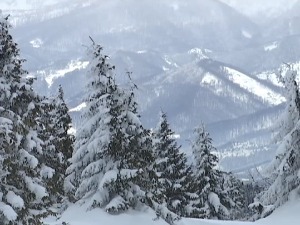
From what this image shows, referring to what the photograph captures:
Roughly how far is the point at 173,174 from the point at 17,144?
26.0 metres

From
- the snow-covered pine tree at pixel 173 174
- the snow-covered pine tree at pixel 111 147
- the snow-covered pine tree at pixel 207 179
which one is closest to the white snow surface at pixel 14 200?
the snow-covered pine tree at pixel 111 147

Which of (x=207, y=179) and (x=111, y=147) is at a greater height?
(x=111, y=147)

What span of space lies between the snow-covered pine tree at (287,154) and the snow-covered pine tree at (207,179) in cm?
1164

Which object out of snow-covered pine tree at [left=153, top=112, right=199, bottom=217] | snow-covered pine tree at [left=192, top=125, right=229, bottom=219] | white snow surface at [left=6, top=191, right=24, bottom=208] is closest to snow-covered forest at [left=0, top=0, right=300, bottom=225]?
white snow surface at [left=6, top=191, right=24, bottom=208]

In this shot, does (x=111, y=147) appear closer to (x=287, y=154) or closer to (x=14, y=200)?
(x=14, y=200)

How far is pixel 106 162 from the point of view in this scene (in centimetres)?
2386

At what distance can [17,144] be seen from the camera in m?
17.8

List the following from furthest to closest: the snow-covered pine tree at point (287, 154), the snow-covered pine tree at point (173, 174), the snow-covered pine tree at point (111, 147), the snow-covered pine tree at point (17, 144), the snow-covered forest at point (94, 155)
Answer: the snow-covered pine tree at point (173, 174) < the snow-covered pine tree at point (287, 154) < the snow-covered pine tree at point (111, 147) < the snow-covered forest at point (94, 155) < the snow-covered pine tree at point (17, 144)

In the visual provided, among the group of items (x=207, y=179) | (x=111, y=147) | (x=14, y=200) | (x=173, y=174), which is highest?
(x=111, y=147)

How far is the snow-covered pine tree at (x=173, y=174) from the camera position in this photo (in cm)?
4147

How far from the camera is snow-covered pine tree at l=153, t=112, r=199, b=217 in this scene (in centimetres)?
4147

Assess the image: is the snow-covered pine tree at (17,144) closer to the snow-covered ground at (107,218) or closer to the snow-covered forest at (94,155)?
the snow-covered forest at (94,155)

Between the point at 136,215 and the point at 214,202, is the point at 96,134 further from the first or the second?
the point at 214,202

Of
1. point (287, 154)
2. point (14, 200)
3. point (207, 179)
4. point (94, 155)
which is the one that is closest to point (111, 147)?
point (94, 155)
